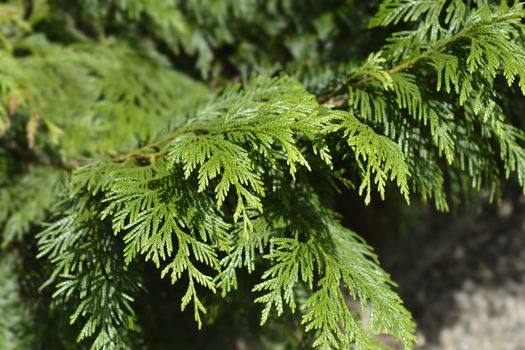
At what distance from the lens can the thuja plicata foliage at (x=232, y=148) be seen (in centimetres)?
157

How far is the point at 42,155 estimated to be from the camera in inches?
107

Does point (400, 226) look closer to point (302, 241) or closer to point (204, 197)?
point (302, 241)

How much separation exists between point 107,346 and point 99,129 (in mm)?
1135

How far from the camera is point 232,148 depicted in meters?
1.56

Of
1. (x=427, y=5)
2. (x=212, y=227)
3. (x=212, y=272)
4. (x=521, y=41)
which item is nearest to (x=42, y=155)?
(x=212, y=272)

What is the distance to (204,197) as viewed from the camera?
5.30 feet

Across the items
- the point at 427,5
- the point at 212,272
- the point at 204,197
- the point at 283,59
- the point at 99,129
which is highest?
the point at 427,5

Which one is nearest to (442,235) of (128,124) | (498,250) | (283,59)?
(498,250)

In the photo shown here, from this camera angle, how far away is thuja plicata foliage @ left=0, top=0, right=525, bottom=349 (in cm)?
157

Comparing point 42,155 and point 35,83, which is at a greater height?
point 35,83

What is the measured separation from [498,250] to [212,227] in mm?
3980

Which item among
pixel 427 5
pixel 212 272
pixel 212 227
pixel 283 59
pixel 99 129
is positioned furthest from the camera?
→ pixel 283 59

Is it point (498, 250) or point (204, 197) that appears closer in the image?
point (204, 197)

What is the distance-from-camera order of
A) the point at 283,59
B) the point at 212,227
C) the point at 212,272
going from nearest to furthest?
the point at 212,227, the point at 212,272, the point at 283,59
